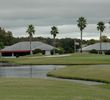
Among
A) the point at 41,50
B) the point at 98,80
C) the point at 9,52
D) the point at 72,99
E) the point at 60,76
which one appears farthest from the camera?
the point at 9,52

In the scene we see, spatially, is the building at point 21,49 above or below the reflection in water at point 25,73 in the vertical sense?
above

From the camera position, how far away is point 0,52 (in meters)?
154

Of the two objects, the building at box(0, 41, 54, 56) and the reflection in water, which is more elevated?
the building at box(0, 41, 54, 56)

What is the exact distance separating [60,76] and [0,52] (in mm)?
116833

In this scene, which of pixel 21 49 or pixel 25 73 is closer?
pixel 25 73

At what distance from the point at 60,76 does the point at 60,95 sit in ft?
63.9

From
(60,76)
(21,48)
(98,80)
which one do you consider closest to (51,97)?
(98,80)

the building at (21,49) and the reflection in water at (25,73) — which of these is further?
the building at (21,49)

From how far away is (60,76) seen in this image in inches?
1554

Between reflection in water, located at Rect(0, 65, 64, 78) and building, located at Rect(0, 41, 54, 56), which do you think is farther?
building, located at Rect(0, 41, 54, 56)

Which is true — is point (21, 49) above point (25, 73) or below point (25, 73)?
above

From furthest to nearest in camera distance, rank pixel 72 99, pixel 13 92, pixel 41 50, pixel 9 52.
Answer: pixel 9 52 < pixel 41 50 < pixel 13 92 < pixel 72 99

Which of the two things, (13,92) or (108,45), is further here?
(108,45)

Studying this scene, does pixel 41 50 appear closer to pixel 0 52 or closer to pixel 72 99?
pixel 0 52
